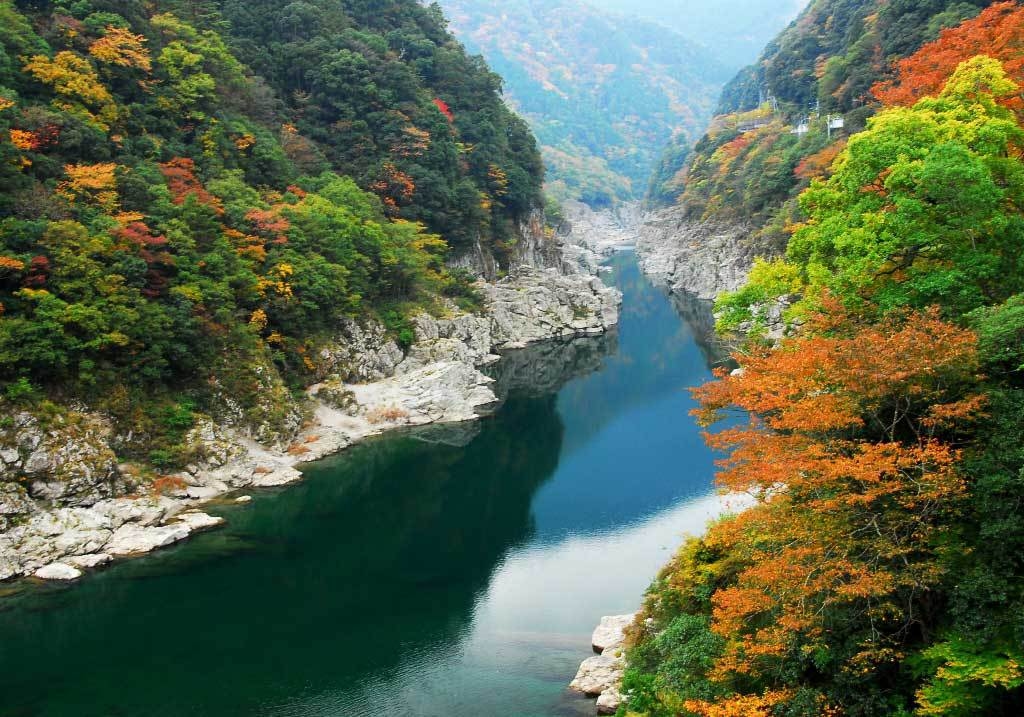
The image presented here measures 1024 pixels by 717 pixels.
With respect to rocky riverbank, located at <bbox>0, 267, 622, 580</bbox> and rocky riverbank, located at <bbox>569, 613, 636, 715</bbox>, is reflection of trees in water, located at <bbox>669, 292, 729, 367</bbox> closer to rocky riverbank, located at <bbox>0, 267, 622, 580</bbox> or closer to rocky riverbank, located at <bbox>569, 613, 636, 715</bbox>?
rocky riverbank, located at <bbox>0, 267, 622, 580</bbox>

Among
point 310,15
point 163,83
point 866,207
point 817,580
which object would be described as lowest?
point 817,580

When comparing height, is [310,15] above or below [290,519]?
above

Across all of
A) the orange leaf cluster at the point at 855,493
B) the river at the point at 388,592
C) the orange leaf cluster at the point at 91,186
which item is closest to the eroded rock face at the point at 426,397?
the river at the point at 388,592

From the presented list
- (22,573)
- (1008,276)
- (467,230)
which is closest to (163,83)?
(467,230)

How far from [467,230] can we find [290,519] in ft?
110

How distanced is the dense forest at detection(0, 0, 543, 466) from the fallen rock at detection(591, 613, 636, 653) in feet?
59.7

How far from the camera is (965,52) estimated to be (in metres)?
29.1

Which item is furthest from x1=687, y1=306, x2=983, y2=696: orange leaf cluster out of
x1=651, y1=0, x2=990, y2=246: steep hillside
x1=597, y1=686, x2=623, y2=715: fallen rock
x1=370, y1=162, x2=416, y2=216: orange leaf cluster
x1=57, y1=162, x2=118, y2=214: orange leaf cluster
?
x1=370, y1=162, x2=416, y2=216: orange leaf cluster

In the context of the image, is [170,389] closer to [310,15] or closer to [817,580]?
[817,580]

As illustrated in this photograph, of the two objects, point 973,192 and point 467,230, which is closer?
point 973,192

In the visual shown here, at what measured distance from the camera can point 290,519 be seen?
27.1 metres

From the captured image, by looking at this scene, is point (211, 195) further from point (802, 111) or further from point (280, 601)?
point (802, 111)

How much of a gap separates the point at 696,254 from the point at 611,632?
6829 centimetres

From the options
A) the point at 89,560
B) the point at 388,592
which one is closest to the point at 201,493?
the point at 89,560
